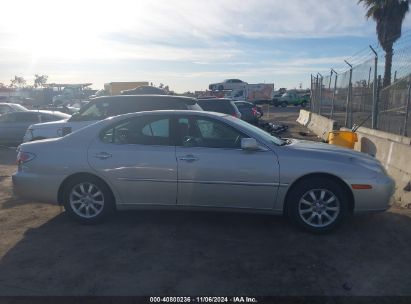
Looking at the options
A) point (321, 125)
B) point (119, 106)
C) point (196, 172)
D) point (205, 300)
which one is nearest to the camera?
point (205, 300)

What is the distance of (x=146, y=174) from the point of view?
5.42 meters

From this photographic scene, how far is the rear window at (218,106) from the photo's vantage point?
1407 centimetres

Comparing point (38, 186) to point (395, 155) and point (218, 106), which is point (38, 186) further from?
point (218, 106)

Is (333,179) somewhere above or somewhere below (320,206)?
above

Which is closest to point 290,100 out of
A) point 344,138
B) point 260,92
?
point 260,92

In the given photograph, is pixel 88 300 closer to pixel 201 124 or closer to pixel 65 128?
pixel 201 124

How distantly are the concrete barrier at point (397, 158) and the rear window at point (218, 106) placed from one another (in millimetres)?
Result: 5548

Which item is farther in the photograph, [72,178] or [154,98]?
[154,98]

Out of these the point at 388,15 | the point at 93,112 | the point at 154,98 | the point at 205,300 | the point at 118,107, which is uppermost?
the point at 388,15

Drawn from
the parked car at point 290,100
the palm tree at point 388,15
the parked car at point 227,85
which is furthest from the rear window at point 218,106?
the parked car at point 227,85

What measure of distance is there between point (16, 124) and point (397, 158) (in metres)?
11.8

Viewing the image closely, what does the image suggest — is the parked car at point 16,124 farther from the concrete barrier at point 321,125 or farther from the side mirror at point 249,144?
the side mirror at point 249,144

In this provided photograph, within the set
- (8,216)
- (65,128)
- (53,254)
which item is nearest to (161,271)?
(53,254)

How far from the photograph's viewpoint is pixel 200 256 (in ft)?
15.0
